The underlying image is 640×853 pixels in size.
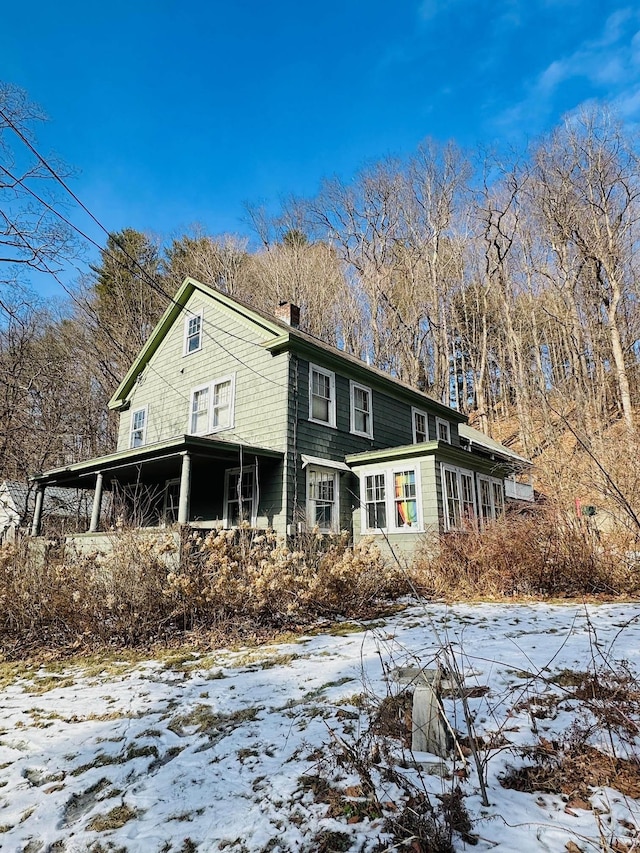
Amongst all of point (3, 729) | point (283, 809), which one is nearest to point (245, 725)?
point (283, 809)

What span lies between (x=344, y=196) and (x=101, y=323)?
613 inches

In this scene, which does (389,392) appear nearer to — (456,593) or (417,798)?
(456,593)

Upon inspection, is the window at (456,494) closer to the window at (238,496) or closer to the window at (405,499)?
the window at (405,499)

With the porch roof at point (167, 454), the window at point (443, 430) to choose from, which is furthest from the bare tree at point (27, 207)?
the window at point (443, 430)

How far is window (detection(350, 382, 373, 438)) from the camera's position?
45.2ft

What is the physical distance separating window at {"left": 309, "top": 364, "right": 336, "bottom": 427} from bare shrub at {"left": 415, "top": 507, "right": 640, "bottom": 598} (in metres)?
5.39

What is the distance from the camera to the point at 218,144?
38.2 feet

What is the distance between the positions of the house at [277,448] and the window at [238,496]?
3cm

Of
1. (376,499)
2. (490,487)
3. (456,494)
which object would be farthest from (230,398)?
(490,487)

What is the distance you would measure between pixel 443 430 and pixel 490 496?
4017 millimetres

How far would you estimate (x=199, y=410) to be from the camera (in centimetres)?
1419

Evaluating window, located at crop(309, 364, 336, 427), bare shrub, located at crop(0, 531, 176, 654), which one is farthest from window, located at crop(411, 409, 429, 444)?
bare shrub, located at crop(0, 531, 176, 654)

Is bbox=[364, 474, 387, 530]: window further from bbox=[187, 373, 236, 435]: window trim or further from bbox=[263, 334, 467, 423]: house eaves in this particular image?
bbox=[187, 373, 236, 435]: window trim

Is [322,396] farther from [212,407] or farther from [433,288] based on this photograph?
[433,288]
